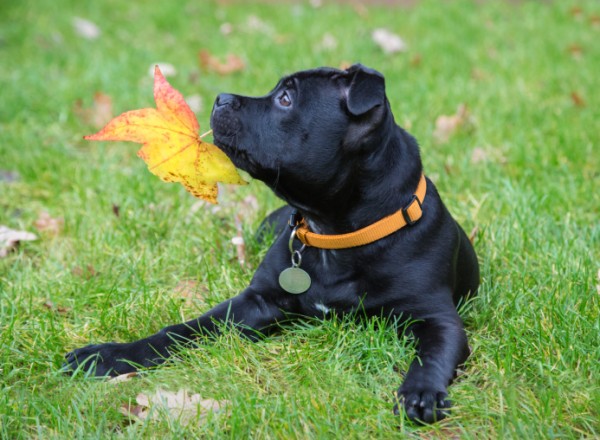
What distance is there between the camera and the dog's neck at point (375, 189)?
261 cm

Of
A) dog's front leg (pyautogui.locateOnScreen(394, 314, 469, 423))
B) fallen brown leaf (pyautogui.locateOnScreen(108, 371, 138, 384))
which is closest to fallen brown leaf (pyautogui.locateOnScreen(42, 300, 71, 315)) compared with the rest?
fallen brown leaf (pyautogui.locateOnScreen(108, 371, 138, 384))

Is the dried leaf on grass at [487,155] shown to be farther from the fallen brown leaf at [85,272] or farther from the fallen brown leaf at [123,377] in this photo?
the fallen brown leaf at [123,377]

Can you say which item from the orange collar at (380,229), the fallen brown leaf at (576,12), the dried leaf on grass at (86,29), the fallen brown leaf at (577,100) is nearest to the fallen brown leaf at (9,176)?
the orange collar at (380,229)

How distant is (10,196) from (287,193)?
2.00 m

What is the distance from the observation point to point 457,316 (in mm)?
2631

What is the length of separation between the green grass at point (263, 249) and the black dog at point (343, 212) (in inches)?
4.7

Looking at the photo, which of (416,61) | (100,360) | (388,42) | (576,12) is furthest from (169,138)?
(576,12)

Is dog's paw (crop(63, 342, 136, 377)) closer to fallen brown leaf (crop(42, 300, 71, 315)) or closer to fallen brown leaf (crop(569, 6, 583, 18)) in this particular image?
fallen brown leaf (crop(42, 300, 71, 315))

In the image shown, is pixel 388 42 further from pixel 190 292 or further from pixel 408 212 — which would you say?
pixel 408 212

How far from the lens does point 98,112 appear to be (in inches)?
195

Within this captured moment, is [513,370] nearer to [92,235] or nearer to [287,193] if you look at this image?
[287,193]

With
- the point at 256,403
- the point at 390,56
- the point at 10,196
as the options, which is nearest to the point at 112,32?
the point at 390,56

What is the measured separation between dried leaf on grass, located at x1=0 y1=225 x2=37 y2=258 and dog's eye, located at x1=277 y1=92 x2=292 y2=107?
5.00 feet

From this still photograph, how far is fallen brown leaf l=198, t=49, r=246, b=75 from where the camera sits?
5.83 m
